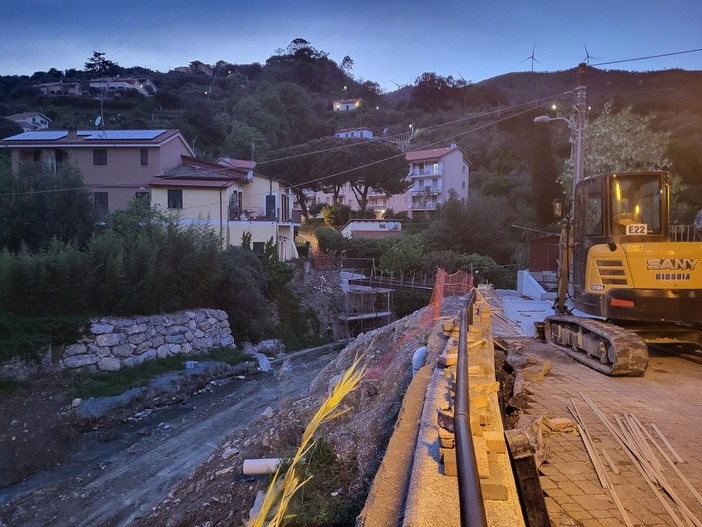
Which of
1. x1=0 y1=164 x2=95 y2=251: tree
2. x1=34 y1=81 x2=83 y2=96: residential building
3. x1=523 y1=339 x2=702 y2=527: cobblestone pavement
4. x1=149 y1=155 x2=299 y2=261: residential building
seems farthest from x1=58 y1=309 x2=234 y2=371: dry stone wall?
x1=34 y1=81 x2=83 y2=96: residential building

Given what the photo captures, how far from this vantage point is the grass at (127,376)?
16875 mm

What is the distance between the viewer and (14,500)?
433 inches

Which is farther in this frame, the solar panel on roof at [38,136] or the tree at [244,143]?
the tree at [244,143]

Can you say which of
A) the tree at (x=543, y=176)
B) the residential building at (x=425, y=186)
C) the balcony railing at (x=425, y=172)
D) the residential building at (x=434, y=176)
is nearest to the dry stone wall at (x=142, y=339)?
the tree at (x=543, y=176)

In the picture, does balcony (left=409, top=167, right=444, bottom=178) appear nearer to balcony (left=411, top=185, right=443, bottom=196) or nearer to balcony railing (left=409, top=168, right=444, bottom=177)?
balcony railing (left=409, top=168, right=444, bottom=177)

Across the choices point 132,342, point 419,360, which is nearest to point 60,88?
point 132,342

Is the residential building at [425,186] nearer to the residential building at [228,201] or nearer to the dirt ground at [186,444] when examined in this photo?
the residential building at [228,201]

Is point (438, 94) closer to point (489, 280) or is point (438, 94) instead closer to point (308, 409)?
point (489, 280)

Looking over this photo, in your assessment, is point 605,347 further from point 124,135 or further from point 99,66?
point 99,66

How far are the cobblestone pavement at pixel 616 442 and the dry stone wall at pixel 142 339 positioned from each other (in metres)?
16.0

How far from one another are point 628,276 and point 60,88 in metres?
91.8

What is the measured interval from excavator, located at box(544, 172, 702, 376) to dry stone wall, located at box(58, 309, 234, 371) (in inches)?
610

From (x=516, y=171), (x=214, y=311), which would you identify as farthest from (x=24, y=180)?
(x=516, y=171)

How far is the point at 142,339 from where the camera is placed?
65.7 ft
